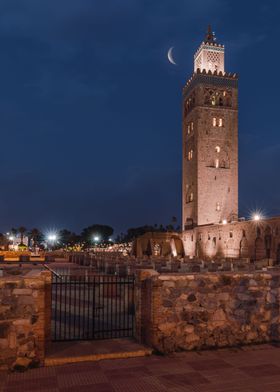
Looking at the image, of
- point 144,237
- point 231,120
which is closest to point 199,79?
point 231,120

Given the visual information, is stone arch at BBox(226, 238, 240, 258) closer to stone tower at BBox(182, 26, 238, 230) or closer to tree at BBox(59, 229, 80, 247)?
stone tower at BBox(182, 26, 238, 230)

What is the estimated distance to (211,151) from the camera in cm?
6269

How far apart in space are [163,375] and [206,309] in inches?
70.8

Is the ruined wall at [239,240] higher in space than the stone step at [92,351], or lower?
higher

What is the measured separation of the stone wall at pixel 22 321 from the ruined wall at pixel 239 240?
114ft

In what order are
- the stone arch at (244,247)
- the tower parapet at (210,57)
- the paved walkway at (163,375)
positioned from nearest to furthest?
the paved walkway at (163,375) < the stone arch at (244,247) < the tower parapet at (210,57)

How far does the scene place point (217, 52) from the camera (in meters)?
69.9

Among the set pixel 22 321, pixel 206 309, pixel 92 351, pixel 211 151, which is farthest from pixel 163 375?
pixel 211 151

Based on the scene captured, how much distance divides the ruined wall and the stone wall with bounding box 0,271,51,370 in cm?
3480

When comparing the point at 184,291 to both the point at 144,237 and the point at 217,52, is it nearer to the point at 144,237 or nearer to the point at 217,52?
the point at 144,237

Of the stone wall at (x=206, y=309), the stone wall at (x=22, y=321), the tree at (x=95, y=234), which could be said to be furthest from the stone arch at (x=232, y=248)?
the tree at (x=95, y=234)

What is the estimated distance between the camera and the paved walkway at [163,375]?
549cm

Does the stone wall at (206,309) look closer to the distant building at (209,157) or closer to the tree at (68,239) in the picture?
the distant building at (209,157)

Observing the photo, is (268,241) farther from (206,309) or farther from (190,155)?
(206,309)
